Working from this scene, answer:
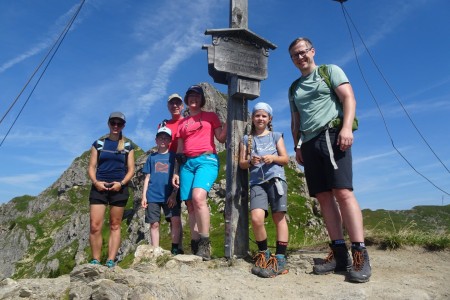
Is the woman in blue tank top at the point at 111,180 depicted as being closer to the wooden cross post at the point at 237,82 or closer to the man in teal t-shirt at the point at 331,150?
the wooden cross post at the point at 237,82

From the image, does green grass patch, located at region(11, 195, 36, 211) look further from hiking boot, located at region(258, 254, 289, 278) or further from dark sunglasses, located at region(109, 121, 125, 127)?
hiking boot, located at region(258, 254, 289, 278)

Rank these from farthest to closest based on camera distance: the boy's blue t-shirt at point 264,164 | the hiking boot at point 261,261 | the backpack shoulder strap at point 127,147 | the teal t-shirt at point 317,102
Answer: the backpack shoulder strap at point 127,147
the boy's blue t-shirt at point 264,164
the hiking boot at point 261,261
the teal t-shirt at point 317,102

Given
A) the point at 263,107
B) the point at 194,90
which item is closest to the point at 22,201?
the point at 194,90

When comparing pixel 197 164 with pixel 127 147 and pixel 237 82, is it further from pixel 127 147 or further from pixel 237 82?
pixel 237 82

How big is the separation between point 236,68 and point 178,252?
12.9 ft

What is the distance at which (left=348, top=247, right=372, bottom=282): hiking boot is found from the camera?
522 centimetres

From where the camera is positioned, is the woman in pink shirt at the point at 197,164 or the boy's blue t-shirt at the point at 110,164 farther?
the boy's blue t-shirt at the point at 110,164

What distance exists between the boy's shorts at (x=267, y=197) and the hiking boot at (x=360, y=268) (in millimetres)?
1399

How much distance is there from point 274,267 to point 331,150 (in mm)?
2116

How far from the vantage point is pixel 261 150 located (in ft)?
22.1

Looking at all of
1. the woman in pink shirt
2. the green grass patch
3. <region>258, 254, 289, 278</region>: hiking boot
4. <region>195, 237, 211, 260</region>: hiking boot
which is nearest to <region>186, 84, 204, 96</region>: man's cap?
the woman in pink shirt

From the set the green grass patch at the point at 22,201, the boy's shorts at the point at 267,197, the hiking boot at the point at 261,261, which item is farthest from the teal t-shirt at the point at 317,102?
the green grass patch at the point at 22,201

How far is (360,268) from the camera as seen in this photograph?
5.30 meters

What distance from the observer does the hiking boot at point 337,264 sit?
228 inches
